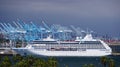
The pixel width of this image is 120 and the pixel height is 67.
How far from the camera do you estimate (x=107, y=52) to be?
408 feet

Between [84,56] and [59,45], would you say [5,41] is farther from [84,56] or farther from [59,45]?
[84,56]

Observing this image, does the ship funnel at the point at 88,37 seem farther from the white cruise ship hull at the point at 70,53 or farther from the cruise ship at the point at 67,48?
the white cruise ship hull at the point at 70,53

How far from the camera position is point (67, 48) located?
127812 mm

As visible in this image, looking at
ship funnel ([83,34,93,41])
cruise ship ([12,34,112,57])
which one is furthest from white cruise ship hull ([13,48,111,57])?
ship funnel ([83,34,93,41])

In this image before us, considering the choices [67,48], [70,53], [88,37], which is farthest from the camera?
[88,37]

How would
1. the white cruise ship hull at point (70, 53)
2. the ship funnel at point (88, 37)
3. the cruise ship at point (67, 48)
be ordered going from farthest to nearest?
the ship funnel at point (88, 37)
the cruise ship at point (67, 48)
the white cruise ship hull at point (70, 53)

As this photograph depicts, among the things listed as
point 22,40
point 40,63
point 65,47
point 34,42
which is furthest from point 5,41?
point 40,63

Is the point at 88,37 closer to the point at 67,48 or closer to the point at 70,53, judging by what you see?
the point at 67,48

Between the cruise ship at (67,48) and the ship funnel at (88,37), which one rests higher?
the ship funnel at (88,37)

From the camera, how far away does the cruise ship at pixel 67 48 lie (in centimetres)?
12456

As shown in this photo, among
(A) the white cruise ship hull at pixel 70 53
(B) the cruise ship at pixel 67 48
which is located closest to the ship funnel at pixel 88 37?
(B) the cruise ship at pixel 67 48

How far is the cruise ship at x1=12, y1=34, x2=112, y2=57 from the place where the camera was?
409 ft

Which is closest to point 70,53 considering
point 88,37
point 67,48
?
point 67,48

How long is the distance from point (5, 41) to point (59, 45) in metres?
32.6
